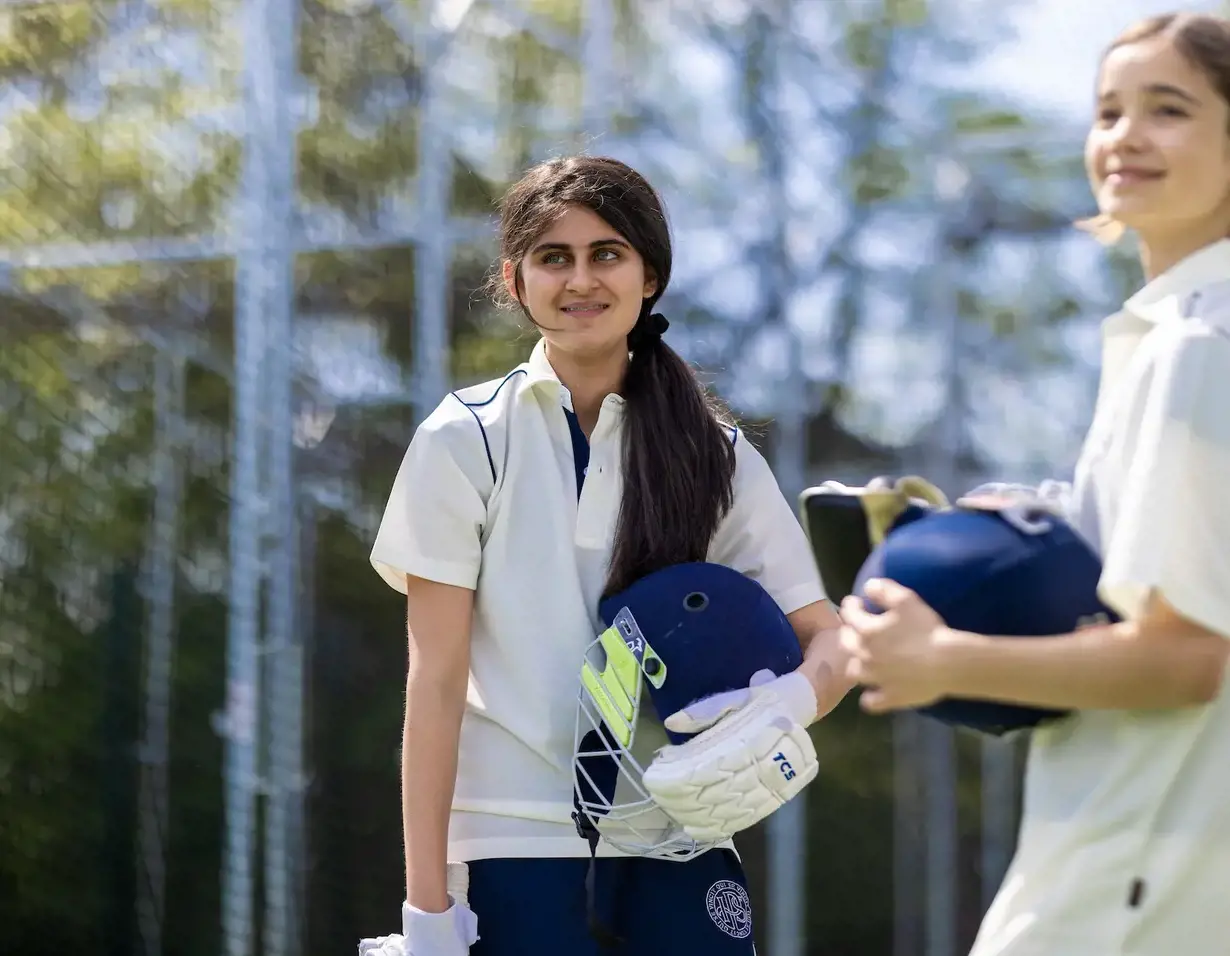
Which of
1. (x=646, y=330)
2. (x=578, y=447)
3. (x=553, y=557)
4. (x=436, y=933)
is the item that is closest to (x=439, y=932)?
(x=436, y=933)

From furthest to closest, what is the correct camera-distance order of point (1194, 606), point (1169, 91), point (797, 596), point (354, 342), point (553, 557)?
point (354, 342) < point (797, 596) < point (553, 557) < point (1169, 91) < point (1194, 606)

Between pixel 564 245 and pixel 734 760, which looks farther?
pixel 564 245

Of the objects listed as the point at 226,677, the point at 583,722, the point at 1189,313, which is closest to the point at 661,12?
the point at 226,677

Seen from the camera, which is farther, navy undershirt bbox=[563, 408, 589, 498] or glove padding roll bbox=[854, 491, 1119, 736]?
navy undershirt bbox=[563, 408, 589, 498]

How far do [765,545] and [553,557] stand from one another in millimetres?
273

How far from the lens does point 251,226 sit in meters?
4.40

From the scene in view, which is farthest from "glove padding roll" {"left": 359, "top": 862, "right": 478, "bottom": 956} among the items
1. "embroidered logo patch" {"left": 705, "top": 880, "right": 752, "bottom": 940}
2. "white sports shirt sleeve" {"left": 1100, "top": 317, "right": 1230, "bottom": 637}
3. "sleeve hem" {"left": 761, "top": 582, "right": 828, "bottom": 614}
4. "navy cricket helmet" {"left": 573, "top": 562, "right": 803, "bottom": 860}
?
"white sports shirt sleeve" {"left": 1100, "top": 317, "right": 1230, "bottom": 637}

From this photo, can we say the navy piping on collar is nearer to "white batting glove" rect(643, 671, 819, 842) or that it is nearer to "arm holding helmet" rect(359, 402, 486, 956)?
"arm holding helmet" rect(359, 402, 486, 956)

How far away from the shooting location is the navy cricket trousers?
1811 mm

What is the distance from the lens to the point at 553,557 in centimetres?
189

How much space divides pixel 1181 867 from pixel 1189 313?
40cm

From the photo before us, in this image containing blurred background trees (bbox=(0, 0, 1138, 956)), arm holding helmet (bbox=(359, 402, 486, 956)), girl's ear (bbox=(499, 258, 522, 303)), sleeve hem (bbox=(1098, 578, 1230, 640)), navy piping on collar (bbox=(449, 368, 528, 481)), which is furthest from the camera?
blurred background trees (bbox=(0, 0, 1138, 956))

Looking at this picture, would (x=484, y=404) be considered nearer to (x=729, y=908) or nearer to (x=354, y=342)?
(x=729, y=908)

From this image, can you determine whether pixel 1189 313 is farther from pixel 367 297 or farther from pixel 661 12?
pixel 367 297
